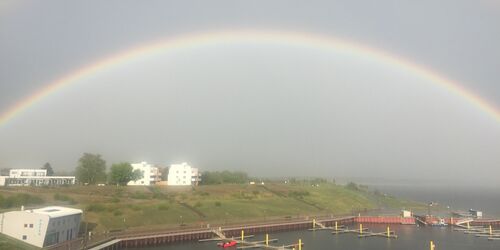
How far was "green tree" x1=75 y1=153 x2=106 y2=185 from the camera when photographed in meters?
141

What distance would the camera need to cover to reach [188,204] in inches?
3893

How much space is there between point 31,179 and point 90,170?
23.7 metres

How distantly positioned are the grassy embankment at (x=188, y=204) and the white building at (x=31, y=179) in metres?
36.9

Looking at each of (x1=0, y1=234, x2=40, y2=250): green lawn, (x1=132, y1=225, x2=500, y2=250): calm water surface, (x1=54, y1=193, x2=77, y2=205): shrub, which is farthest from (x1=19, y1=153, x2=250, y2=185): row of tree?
(x1=0, y1=234, x2=40, y2=250): green lawn

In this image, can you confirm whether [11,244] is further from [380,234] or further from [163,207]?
[380,234]

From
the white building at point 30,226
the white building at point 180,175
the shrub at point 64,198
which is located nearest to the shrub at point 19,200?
the shrub at point 64,198

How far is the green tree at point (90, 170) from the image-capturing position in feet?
464

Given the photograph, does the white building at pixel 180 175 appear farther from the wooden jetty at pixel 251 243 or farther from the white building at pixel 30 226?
the white building at pixel 30 226

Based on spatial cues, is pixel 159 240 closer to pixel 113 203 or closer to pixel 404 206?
pixel 113 203

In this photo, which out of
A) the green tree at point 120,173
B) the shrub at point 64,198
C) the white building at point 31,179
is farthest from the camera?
the white building at point 31,179

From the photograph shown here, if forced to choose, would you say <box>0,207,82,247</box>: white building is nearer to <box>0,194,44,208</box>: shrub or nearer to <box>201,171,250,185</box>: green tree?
<box>0,194,44,208</box>: shrub

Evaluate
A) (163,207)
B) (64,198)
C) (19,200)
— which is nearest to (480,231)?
(163,207)

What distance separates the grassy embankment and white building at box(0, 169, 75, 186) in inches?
1452

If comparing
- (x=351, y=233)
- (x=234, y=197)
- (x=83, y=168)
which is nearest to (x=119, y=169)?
(x=83, y=168)
